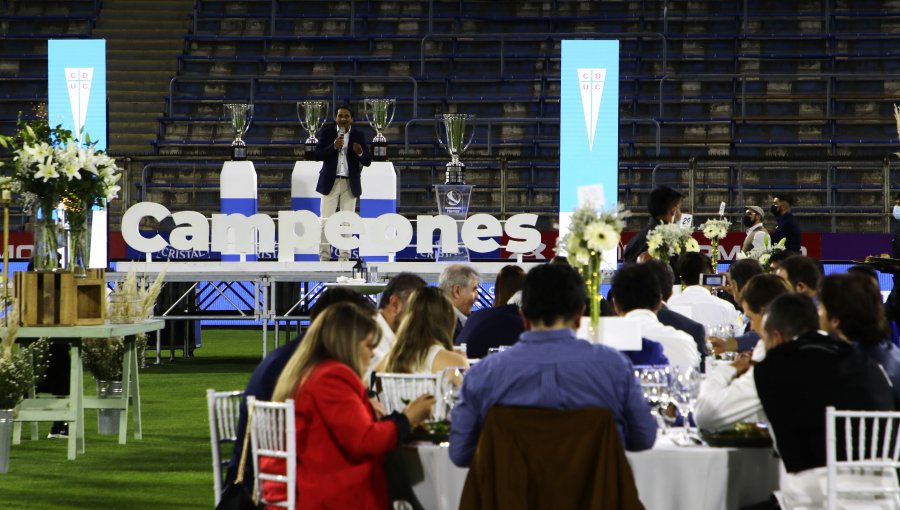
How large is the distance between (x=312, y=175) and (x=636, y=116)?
5608mm

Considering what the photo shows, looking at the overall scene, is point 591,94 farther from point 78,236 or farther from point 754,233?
point 78,236

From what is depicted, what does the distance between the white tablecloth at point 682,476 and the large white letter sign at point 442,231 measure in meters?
7.80

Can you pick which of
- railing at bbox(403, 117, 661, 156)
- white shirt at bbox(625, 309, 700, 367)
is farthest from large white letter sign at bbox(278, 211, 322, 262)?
white shirt at bbox(625, 309, 700, 367)

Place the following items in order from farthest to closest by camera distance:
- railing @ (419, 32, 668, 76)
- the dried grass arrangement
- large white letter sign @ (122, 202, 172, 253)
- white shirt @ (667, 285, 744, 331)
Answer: railing @ (419, 32, 668, 76)
large white letter sign @ (122, 202, 172, 253)
the dried grass arrangement
white shirt @ (667, 285, 744, 331)

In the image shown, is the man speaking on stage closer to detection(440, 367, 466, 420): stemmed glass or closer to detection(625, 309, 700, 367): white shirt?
detection(625, 309, 700, 367): white shirt

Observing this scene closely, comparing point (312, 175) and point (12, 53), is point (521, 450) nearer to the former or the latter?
point (312, 175)

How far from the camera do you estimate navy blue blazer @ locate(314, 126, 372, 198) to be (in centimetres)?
1145

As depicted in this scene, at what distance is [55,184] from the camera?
22.0 ft

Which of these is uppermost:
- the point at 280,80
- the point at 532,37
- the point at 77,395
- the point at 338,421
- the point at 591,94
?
the point at 532,37

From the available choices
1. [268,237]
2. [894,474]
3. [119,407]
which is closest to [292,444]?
[894,474]

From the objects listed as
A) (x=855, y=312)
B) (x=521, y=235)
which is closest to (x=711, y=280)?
(x=855, y=312)

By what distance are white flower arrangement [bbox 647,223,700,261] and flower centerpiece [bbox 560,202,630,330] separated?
3667 mm

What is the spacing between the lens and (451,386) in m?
3.75

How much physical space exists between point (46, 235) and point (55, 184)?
0.27m
